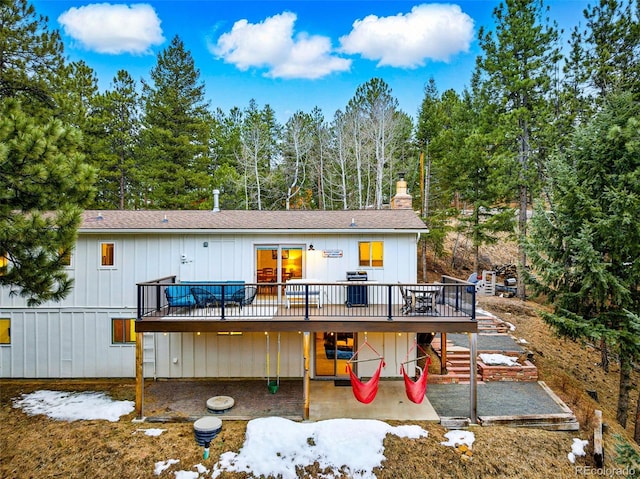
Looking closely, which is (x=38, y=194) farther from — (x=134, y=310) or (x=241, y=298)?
(x=241, y=298)

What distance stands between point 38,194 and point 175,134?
51.7 feet

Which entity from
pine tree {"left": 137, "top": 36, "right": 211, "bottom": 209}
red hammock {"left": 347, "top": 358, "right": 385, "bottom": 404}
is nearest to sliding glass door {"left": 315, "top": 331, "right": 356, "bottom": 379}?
red hammock {"left": 347, "top": 358, "right": 385, "bottom": 404}

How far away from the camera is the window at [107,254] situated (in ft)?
33.7

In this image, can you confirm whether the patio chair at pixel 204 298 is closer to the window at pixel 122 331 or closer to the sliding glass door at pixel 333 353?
the window at pixel 122 331

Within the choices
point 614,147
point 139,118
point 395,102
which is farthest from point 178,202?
point 614,147

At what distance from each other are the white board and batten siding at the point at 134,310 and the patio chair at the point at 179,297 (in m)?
0.92

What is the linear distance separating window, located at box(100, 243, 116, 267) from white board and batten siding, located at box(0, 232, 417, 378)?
122 mm

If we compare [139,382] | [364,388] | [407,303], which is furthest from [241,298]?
[407,303]

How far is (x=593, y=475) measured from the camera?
21.5ft

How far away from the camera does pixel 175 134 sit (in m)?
20.9

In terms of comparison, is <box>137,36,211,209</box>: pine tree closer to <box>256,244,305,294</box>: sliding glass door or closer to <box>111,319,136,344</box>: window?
<box>111,319,136,344</box>: window

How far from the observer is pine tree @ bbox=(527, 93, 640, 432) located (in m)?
8.38

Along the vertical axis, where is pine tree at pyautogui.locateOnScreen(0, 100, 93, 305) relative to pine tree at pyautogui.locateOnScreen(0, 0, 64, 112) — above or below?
below

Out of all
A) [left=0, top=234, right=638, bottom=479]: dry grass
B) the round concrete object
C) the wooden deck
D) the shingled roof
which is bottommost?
[left=0, top=234, right=638, bottom=479]: dry grass
